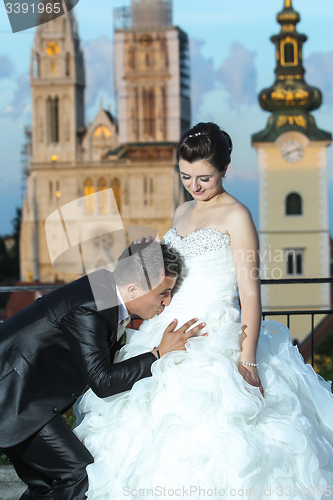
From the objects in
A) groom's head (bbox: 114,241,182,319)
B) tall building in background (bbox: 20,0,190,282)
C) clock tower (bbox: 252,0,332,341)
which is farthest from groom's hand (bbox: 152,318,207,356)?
tall building in background (bbox: 20,0,190,282)

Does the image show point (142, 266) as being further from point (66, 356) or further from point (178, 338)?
point (66, 356)

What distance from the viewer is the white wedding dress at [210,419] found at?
236 centimetres

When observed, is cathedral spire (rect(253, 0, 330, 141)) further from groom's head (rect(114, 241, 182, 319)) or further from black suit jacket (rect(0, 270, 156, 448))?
black suit jacket (rect(0, 270, 156, 448))

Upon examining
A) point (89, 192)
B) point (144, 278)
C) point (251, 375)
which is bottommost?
point (251, 375)

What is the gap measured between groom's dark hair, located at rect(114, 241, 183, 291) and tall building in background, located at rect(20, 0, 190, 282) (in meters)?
48.0

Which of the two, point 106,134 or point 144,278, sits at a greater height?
point 106,134

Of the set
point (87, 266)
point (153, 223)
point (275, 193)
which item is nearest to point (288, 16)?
point (275, 193)

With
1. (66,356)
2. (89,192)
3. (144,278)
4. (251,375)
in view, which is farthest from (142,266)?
(89,192)

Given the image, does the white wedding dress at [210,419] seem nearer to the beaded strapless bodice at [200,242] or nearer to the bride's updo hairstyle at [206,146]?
the beaded strapless bodice at [200,242]

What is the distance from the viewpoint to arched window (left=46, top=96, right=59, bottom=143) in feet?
174

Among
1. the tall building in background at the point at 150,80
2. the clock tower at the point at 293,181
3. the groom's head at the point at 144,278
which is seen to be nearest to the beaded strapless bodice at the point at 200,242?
the groom's head at the point at 144,278

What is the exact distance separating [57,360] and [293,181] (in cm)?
4563

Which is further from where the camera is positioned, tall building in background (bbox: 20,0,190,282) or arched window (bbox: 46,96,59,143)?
arched window (bbox: 46,96,59,143)

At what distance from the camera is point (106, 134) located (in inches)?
2094
